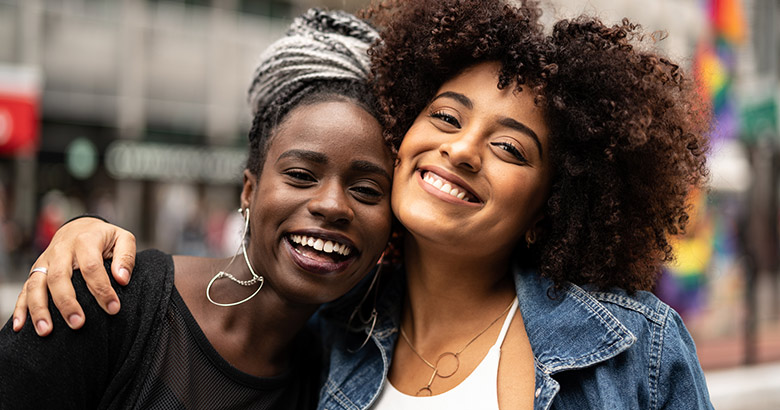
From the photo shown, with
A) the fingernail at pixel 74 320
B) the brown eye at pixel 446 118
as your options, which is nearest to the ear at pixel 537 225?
the brown eye at pixel 446 118

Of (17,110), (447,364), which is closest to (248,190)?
(447,364)

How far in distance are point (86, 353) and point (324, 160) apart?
1040 mm

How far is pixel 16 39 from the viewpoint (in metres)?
16.3

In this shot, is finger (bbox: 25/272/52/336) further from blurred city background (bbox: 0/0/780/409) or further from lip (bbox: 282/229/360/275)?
blurred city background (bbox: 0/0/780/409)

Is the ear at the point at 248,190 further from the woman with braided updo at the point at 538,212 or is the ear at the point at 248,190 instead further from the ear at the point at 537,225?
the ear at the point at 537,225

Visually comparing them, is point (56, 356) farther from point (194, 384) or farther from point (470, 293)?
point (470, 293)

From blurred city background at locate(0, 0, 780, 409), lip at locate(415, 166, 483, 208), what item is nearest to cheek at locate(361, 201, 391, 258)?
lip at locate(415, 166, 483, 208)

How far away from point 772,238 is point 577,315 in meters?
16.4

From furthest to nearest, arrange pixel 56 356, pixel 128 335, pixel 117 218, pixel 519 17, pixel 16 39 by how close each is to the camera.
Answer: pixel 117 218 < pixel 16 39 < pixel 519 17 < pixel 128 335 < pixel 56 356

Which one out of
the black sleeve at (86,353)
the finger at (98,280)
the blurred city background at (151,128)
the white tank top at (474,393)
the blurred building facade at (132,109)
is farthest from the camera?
the blurred building facade at (132,109)

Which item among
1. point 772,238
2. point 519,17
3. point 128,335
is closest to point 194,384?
point 128,335

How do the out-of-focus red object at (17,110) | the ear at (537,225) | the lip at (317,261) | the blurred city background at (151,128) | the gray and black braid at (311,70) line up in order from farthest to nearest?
the out-of-focus red object at (17,110) → the blurred city background at (151,128) → the gray and black braid at (311,70) → the ear at (537,225) → the lip at (317,261)

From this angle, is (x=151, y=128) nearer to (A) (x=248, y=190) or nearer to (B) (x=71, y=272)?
(A) (x=248, y=190)

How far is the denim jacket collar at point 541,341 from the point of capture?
2305 mm
